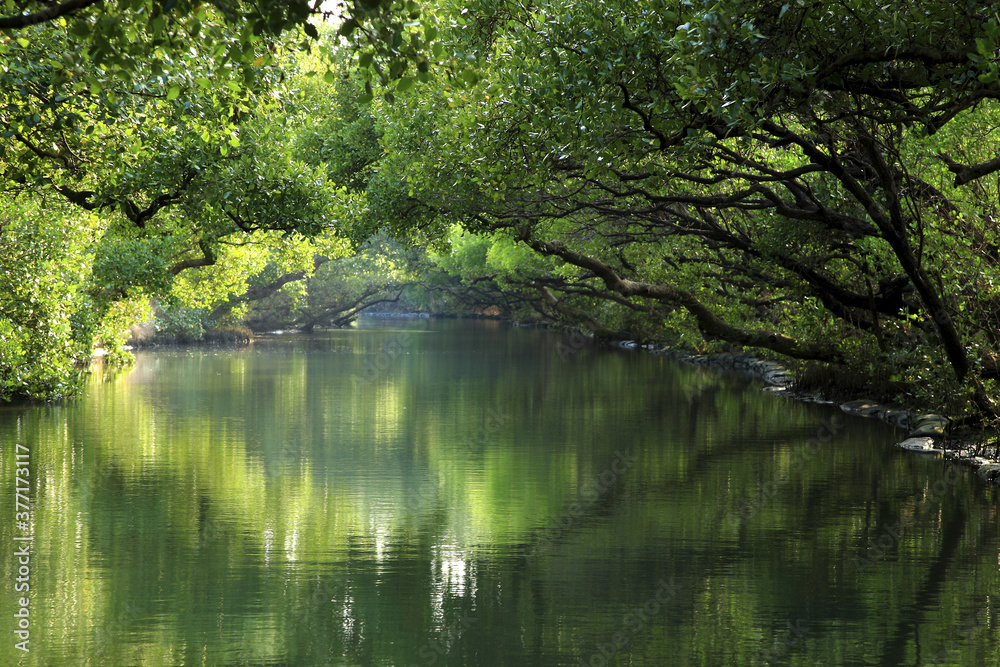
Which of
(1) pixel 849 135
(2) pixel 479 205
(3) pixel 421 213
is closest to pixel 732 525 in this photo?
(1) pixel 849 135

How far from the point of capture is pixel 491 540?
9562mm

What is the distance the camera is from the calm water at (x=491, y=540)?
22.3ft

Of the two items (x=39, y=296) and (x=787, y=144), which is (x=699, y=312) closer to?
(x=787, y=144)

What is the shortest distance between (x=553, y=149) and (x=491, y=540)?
5566 mm

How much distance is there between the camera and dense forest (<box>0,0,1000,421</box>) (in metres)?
8.43

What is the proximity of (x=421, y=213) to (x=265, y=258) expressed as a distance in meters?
14.7

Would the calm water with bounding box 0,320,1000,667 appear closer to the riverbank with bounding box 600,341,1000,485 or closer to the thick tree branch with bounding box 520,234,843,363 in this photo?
the riverbank with bounding box 600,341,1000,485

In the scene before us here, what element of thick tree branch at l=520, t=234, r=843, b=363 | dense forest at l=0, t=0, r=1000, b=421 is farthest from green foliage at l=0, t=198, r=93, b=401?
thick tree branch at l=520, t=234, r=843, b=363

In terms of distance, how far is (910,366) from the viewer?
16125 mm

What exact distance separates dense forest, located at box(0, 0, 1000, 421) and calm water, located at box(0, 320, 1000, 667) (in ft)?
8.48

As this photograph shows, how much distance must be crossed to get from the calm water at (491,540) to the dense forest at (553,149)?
2583 mm

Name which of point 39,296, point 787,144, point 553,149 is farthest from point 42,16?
point 39,296

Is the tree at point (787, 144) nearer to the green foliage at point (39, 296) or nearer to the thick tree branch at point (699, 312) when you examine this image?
the thick tree branch at point (699, 312)

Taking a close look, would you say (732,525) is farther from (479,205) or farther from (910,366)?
(479,205)
